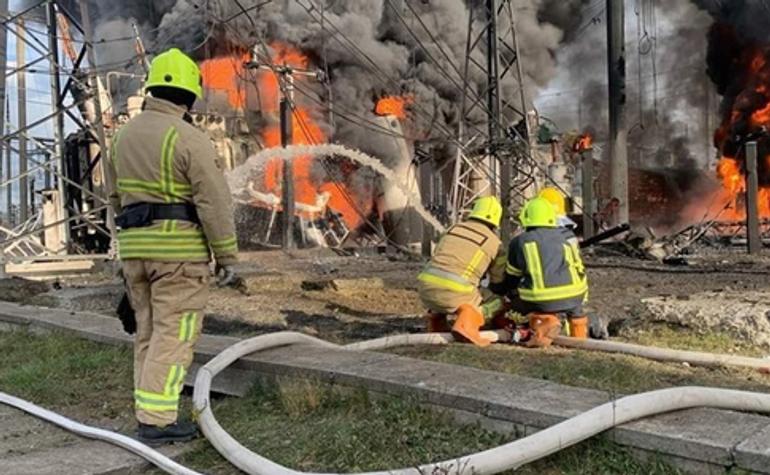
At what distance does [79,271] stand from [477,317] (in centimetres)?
1048

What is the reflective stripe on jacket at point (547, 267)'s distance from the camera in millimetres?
5137

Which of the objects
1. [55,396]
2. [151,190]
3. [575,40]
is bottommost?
[55,396]

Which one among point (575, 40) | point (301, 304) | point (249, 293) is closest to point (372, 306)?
point (301, 304)

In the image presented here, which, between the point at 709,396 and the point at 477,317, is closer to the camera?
the point at 709,396

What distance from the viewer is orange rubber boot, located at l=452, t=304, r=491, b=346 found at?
5168mm

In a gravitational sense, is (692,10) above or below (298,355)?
above

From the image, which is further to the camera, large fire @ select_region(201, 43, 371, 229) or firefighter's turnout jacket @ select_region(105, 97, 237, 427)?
large fire @ select_region(201, 43, 371, 229)

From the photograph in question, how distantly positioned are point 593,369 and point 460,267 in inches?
60.9

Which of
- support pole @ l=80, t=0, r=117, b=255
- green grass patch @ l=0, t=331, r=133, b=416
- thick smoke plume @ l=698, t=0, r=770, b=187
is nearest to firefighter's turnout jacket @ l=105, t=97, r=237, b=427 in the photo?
green grass patch @ l=0, t=331, r=133, b=416

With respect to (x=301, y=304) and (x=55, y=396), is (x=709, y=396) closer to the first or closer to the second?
(x=55, y=396)

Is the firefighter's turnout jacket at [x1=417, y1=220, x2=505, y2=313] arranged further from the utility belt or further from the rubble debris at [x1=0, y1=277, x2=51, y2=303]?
the rubble debris at [x1=0, y1=277, x2=51, y2=303]

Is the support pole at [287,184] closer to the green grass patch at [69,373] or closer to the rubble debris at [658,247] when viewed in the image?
the rubble debris at [658,247]

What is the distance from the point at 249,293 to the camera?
9.76 meters

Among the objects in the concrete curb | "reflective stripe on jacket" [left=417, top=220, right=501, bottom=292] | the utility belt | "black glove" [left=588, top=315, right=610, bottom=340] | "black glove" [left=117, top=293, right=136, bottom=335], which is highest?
the utility belt
